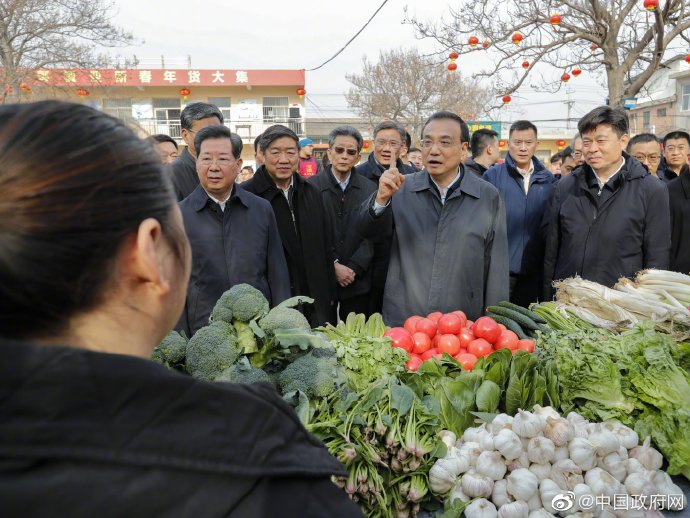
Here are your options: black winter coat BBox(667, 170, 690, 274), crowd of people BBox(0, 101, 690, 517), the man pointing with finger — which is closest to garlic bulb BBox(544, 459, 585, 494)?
crowd of people BBox(0, 101, 690, 517)

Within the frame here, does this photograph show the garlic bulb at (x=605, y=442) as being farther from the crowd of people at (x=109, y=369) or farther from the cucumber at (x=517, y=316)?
the crowd of people at (x=109, y=369)

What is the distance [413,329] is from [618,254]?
6.20 ft

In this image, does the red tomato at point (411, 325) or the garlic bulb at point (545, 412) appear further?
the red tomato at point (411, 325)

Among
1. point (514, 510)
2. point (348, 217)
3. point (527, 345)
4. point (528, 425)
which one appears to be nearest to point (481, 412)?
point (528, 425)

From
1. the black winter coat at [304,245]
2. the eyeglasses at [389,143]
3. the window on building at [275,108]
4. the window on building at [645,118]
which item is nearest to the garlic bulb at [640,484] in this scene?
the black winter coat at [304,245]

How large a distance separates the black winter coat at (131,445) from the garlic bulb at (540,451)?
1554 mm

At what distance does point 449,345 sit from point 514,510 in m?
1.13

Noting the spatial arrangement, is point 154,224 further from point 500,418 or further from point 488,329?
point 488,329

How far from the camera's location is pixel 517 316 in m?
3.34

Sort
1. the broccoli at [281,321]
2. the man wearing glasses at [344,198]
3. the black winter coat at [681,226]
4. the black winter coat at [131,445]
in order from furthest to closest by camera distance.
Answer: the black winter coat at [681,226] → the man wearing glasses at [344,198] → the broccoli at [281,321] → the black winter coat at [131,445]

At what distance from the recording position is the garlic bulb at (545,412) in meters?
2.23

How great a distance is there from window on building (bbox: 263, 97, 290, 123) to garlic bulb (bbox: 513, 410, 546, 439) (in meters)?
33.0

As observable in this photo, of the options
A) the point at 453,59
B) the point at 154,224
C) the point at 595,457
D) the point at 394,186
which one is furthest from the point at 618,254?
the point at 453,59

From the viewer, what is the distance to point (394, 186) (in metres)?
3.40
